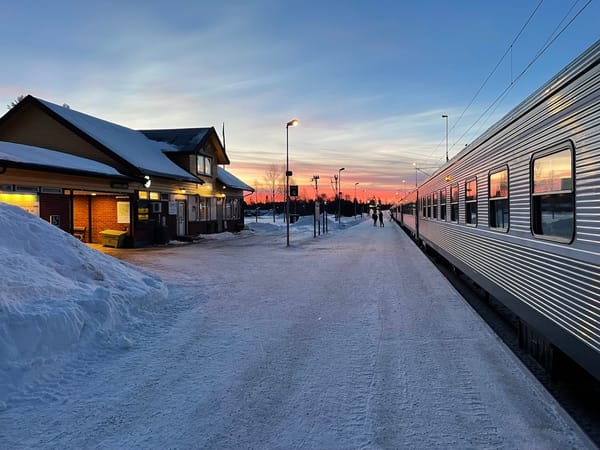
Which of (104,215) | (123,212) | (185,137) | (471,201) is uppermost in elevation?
(185,137)

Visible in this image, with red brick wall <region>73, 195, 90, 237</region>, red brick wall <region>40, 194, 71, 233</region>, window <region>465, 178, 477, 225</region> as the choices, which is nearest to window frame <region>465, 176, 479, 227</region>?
window <region>465, 178, 477, 225</region>

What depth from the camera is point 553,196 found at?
5.01 metres

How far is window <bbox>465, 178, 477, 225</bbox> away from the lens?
945 centimetres

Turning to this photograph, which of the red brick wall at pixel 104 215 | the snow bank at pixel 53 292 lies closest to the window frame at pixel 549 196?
the snow bank at pixel 53 292

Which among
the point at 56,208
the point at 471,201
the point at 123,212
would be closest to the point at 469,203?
the point at 471,201

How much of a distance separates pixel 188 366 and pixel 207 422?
155 centimetres

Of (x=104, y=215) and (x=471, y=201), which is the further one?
(x=104, y=215)

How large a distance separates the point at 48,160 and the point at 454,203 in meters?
14.6

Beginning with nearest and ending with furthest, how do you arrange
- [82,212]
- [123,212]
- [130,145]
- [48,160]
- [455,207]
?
1. [455,207]
2. [48,160]
3. [123,212]
4. [82,212]
5. [130,145]

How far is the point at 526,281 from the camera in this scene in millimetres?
5898

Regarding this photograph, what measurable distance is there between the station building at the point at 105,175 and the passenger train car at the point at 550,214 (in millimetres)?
14791

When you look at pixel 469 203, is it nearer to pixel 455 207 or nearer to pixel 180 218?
pixel 455 207

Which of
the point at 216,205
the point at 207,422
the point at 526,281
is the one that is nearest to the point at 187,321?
the point at 207,422

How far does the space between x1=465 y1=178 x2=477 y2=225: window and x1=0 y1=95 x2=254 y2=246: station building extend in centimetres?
1385
